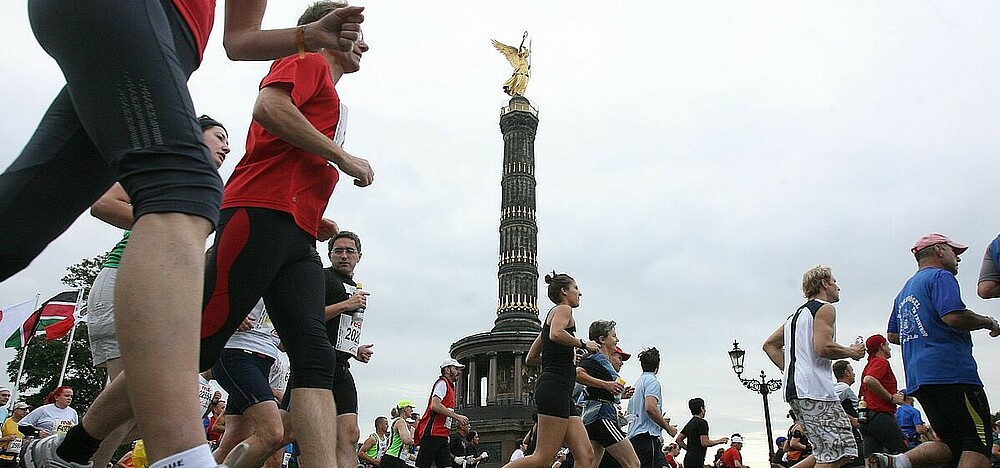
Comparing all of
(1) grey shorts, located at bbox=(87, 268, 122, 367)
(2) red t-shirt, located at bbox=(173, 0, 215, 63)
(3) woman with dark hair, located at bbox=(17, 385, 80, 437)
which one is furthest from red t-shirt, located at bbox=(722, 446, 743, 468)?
(2) red t-shirt, located at bbox=(173, 0, 215, 63)

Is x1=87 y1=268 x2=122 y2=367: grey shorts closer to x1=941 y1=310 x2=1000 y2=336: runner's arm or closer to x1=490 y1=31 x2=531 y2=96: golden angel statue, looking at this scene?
x1=941 y1=310 x2=1000 y2=336: runner's arm

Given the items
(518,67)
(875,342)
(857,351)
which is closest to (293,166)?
(857,351)

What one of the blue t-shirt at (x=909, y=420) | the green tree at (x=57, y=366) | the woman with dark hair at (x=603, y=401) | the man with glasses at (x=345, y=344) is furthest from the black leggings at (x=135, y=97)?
the green tree at (x=57, y=366)

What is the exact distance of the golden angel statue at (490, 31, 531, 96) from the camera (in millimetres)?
57094

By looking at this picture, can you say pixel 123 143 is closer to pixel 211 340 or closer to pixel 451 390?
pixel 211 340

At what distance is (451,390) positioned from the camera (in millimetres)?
11109

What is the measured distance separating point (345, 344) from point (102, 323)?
1.84 m

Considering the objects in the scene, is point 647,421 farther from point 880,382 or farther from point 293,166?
point 293,166

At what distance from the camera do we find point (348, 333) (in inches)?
233

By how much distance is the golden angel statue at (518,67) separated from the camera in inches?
2248

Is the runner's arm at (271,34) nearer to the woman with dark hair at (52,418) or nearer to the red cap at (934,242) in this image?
the red cap at (934,242)

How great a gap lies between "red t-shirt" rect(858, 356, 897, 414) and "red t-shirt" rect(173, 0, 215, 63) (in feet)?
24.7

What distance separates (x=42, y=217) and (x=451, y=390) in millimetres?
9520

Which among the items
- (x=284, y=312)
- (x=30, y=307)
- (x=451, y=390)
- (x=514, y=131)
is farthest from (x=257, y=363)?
(x=514, y=131)
